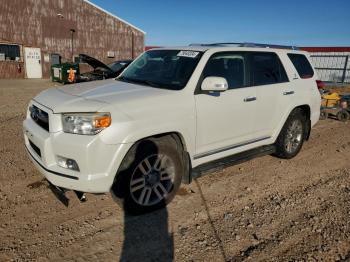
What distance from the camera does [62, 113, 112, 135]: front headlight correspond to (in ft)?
10.5

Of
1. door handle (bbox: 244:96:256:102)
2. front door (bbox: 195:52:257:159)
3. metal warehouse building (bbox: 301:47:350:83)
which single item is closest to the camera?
front door (bbox: 195:52:257:159)

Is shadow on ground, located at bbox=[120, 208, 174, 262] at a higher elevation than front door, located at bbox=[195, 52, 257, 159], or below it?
below

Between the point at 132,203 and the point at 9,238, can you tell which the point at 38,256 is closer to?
the point at 9,238

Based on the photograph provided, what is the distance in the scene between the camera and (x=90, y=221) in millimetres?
3588

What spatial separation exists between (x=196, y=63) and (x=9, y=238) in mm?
2901

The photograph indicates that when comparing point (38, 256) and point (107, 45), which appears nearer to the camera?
point (38, 256)

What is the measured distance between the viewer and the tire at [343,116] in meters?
9.62

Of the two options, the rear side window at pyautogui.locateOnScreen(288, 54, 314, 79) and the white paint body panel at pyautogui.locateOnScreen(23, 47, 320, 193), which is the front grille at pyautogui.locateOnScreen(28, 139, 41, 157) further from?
the rear side window at pyautogui.locateOnScreen(288, 54, 314, 79)

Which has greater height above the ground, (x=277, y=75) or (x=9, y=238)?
(x=277, y=75)

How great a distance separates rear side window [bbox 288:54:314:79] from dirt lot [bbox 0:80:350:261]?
1.78 meters

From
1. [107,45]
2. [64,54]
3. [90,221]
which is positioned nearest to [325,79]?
[107,45]

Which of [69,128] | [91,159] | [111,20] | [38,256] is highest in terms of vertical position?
[111,20]

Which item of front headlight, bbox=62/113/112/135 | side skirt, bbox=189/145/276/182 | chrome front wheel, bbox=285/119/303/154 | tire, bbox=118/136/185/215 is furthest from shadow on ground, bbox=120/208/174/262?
chrome front wheel, bbox=285/119/303/154

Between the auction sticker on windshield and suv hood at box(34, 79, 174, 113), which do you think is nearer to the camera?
suv hood at box(34, 79, 174, 113)
